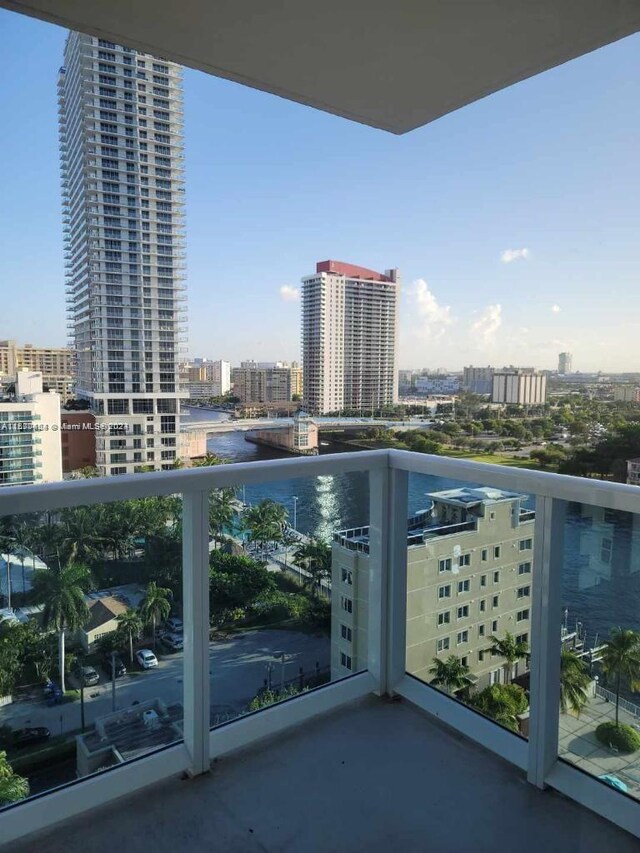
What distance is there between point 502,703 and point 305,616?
27.3 inches

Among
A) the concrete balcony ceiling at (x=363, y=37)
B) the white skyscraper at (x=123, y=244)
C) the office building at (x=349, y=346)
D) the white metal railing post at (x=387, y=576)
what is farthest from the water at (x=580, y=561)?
the white skyscraper at (x=123, y=244)

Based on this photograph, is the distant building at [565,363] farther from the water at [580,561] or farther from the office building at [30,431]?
the office building at [30,431]

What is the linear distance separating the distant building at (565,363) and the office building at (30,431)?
5.53m

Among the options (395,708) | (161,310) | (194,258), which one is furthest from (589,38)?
(194,258)

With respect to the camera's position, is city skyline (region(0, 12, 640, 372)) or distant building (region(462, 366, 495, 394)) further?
city skyline (region(0, 12, 640, 372))

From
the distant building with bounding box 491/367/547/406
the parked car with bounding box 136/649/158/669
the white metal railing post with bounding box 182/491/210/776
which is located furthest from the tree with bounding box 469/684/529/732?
the distant building with bounding box 491/367/547/406

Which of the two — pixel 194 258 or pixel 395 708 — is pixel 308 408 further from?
pixel 194 258

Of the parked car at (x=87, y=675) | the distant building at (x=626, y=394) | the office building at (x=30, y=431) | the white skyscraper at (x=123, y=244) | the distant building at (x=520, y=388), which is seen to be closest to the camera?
the parked car at (x=87, y=675)

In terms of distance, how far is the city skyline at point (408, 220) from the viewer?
31.2 ft

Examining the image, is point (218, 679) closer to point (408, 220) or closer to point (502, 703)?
point (502, 703)

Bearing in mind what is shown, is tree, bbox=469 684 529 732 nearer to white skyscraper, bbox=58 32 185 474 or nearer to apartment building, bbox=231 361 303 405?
apartment building, bbox=231 361 303 405

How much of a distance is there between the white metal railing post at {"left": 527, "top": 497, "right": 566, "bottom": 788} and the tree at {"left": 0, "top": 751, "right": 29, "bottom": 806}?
137cm

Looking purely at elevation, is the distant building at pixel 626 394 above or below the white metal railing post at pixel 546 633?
above

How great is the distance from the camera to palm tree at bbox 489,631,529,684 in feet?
5.31
